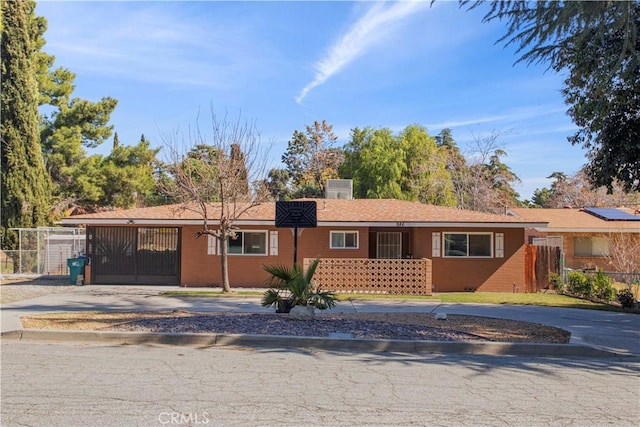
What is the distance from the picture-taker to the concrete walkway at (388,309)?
10539 mm

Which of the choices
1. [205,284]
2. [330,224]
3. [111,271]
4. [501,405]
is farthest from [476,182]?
[501,405]

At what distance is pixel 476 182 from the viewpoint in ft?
129

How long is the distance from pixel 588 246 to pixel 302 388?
1108 inches

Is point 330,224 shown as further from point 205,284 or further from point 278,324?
point 278,324

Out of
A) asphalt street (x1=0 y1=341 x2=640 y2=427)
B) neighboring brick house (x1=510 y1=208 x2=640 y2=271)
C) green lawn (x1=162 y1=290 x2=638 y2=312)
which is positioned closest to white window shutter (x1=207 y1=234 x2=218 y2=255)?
green lawn (x1=162 y1=290 x2=638 y2=312)

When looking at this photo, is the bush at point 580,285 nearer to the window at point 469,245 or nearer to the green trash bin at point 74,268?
the window at point 469,245

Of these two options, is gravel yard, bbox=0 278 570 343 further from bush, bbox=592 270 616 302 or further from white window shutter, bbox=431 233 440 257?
white window shutter, bbox=431 233 440 257

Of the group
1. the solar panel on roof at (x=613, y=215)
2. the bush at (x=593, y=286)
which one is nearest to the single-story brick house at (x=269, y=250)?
the bush at (x=593, y=286)

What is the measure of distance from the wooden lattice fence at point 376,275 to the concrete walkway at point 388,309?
2539 mm

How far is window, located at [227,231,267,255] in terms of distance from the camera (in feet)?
72.3

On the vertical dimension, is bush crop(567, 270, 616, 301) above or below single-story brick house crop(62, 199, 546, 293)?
below

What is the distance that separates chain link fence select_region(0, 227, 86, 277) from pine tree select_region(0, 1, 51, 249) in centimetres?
440
